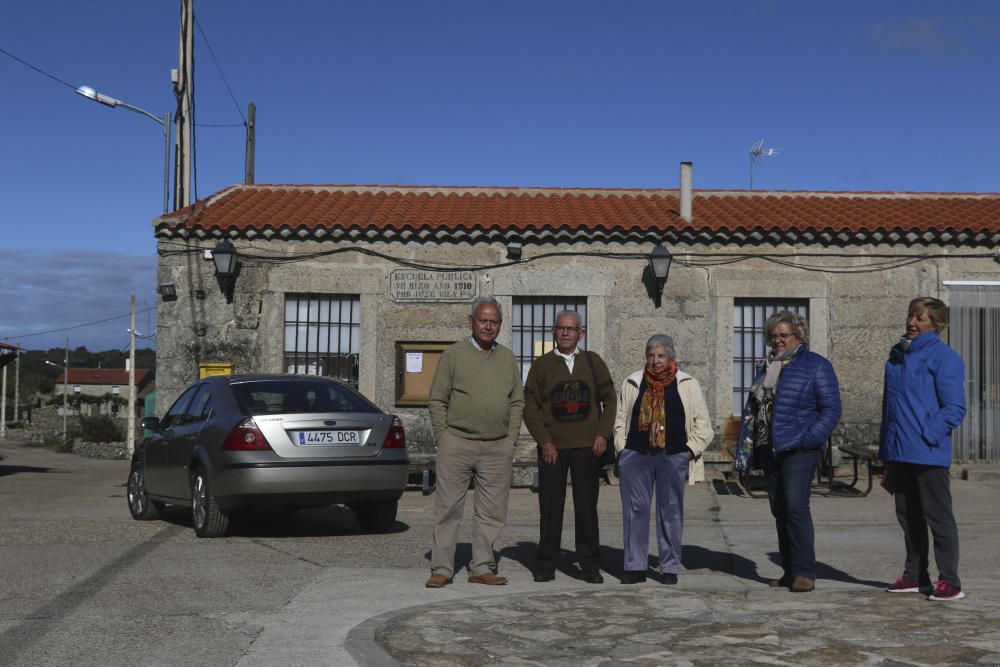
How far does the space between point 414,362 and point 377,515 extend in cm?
581

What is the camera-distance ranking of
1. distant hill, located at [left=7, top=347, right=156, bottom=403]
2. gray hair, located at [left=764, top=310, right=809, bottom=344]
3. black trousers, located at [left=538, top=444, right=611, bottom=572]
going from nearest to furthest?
gray hair, located at [left=764, top=310, right=809, bottom=344], black trousers, located at [left=538, top=444, right=611, bottom=572], distant hill, located at [left=7, top=347, right=156, bottom=403]

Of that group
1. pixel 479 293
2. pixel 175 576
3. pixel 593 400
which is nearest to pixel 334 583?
pixel 175 576

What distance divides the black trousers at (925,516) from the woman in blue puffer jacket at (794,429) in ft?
1.57

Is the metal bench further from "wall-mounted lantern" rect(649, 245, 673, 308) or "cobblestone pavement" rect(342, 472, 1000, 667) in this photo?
"cobblestone pavement" rect(342, 472, 1000, 667)

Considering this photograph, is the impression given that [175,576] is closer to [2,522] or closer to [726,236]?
[2,522]

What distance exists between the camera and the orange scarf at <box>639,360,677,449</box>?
7.30 metres

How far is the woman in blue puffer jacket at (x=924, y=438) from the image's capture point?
6.48m

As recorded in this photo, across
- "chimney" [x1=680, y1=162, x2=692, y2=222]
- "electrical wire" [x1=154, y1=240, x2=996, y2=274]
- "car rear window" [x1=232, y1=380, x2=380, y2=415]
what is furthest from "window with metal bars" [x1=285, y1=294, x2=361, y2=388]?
"car rear window" [x1=232, y1=380, x2=380, y2=415]

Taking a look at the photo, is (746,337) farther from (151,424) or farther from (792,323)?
(792,323)

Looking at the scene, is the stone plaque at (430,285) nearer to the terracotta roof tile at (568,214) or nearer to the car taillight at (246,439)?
the terracotta roof tile at (568,214)

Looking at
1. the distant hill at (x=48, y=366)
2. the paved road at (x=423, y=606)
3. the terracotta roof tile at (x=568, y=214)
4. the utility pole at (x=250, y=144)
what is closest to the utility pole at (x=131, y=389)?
the utility pole at (x=250, y=144)

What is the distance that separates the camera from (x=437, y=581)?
23.2 ft

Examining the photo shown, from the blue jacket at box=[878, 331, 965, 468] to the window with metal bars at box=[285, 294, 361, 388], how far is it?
33.1ft

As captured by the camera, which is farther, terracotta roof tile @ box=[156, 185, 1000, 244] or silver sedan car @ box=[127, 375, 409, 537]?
terracotta roof tile @ box=[156, 185, 1000, 244]
